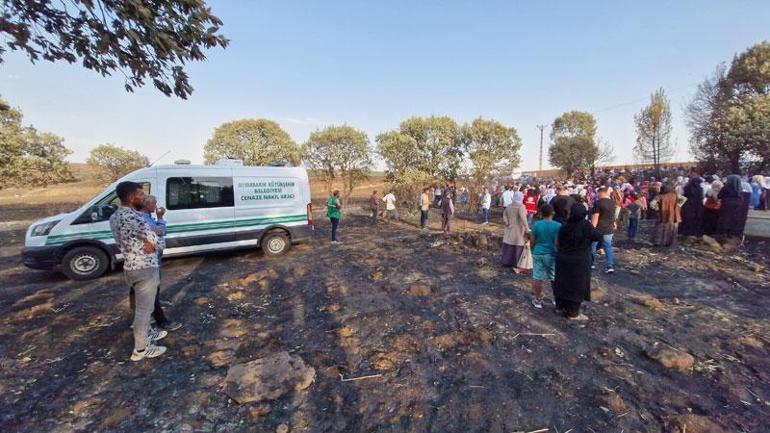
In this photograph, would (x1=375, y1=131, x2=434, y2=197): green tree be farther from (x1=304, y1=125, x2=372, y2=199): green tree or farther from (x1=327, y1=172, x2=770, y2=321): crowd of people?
(x1=327, y1=172, x2=770, y2=321): crowd of people

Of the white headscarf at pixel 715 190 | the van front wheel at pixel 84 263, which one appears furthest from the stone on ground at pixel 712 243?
the van front wheel at pixel 84 263

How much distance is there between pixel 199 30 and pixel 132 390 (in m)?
3.49

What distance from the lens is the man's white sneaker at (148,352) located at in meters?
3.51

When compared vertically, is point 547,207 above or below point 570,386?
above

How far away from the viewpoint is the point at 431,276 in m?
6.51

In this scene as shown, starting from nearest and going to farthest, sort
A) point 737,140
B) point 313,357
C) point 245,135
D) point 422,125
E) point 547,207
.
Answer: point 313,357 < point 547,207 < point 737,140 < point 422,125 < point 245,135

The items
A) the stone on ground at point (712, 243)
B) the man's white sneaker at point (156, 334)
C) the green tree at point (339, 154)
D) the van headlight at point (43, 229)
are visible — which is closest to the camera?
the man's white sneaker at point (156, 334)

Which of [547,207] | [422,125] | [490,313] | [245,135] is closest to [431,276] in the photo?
[490,313]

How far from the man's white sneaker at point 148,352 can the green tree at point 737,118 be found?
936 inches

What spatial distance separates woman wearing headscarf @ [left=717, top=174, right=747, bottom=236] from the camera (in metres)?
8.34

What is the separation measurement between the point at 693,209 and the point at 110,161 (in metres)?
26.2

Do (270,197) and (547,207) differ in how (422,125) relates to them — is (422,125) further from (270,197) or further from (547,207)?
(547,207)

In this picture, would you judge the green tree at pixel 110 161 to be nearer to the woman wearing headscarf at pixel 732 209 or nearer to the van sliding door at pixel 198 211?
the van sliding door at pixel 198 211

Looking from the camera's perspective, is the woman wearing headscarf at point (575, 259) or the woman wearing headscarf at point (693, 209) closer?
the woman wearing headscarf at point (575, 259)
